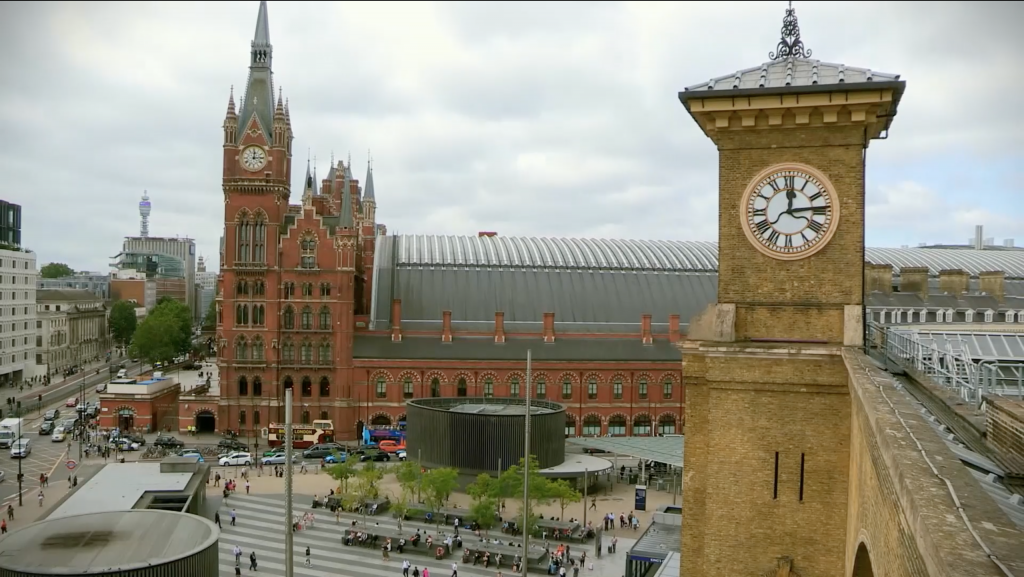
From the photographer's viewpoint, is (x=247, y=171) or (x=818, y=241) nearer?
(x=818, y=241)

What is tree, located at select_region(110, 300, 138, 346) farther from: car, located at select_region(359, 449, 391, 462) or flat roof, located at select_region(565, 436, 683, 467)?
flat roof, located at select_region(565, 436, 683, 467)

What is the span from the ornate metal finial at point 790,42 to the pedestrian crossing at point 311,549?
3111 cm

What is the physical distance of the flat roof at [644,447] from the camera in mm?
53781

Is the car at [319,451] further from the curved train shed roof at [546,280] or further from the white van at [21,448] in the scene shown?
the white van at [21,448]

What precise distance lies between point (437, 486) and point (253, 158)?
39.4 metres

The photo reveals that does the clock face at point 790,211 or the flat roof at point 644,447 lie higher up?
the clock face at point 790,211

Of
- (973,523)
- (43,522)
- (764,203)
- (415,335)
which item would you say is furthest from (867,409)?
(415,335)

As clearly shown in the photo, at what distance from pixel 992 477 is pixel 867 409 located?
1.63m

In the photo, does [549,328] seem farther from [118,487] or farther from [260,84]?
[118,487]

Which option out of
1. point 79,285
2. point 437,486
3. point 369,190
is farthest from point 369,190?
point 79,285

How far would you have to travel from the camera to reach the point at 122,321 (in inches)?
5881

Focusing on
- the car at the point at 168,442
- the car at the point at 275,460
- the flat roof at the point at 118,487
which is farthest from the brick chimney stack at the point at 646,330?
the flat roof at the point at 118,487

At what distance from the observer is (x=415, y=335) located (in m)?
77.9

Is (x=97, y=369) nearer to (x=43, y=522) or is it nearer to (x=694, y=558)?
(x=43, y=522)
